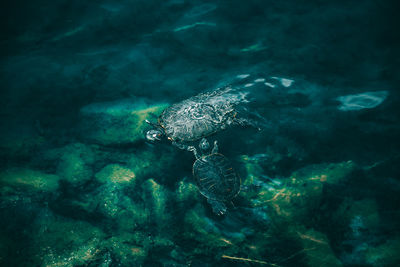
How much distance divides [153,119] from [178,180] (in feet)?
5.70

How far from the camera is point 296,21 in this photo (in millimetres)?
6242

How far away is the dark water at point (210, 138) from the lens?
3.00m

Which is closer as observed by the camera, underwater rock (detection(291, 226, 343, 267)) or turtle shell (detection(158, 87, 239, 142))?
underwater rock (detection(291, 226, 343, 267))

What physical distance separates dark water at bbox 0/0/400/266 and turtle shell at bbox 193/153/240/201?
26cm

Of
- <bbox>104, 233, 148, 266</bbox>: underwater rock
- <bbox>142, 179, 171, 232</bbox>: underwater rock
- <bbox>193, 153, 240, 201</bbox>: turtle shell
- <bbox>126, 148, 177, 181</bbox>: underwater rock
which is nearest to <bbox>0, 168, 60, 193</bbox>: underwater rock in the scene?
<bbox>126, 148, 177, 181</bbox>: underwater rock

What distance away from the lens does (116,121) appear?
15.3 ft

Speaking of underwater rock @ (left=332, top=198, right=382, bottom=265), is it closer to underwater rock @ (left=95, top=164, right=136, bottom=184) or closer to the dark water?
the dark water

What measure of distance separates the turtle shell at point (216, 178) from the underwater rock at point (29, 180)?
2.68m

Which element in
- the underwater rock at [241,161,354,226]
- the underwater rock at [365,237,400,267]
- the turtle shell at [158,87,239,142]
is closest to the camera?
the underwater rock at [365,237,400,267]

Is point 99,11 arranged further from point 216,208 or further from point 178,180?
point 216,208

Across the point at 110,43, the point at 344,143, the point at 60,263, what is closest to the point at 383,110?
the point at 344,143

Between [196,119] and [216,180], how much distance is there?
1475mm

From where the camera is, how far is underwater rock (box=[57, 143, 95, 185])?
3.68 metres

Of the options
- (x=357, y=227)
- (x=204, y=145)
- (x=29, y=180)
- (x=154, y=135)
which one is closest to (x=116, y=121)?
(x=154, y=135)
